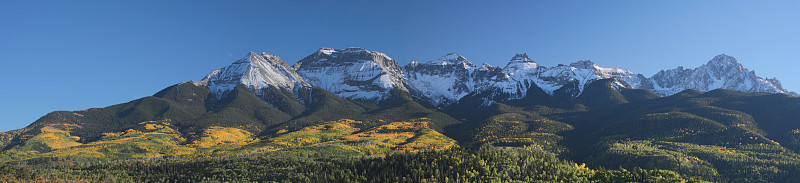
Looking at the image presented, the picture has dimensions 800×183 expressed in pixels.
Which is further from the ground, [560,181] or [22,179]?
[22,179]

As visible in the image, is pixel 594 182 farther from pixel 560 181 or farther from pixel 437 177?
pixel 437 177

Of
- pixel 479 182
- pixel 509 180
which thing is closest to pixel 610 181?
pixel 509 180

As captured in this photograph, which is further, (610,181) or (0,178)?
(610,181)

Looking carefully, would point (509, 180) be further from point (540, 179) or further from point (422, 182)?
point (422, 182)

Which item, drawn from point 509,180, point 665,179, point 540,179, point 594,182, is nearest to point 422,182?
point 509,180

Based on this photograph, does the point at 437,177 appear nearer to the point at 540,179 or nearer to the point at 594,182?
the point at 540,179

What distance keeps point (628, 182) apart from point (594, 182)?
605 inches

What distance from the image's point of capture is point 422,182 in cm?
18962

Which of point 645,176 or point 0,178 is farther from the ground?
point 0,178

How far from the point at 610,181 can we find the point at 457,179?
81.9m

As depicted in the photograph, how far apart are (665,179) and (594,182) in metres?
33.9

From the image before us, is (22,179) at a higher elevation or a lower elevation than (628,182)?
higher

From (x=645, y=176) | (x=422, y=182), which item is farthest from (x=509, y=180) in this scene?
(x=645, y=176)

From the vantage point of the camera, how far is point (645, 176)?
196 m
